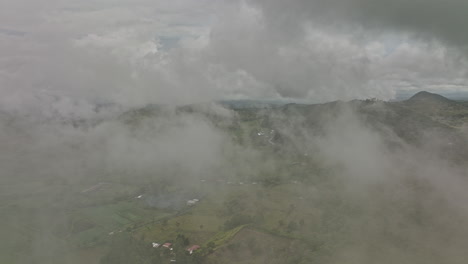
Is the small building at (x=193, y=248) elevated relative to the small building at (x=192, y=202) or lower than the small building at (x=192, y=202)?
elevated

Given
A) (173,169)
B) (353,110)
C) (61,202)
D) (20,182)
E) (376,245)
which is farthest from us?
(353,110)

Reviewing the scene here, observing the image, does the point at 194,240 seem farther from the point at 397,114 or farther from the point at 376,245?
the point at 397,114

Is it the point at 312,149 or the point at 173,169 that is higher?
the point at 312,149

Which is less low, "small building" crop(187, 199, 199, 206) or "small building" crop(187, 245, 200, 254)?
"small building" crop(187, 245, 200, 254)

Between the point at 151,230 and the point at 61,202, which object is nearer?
the point at 151,230

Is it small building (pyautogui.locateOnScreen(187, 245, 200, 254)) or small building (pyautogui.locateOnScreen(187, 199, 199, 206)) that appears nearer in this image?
small building (pyautogui.locateOnScreen(187, 245, 200, 254))

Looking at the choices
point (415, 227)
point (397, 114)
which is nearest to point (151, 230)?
point (415, 227)

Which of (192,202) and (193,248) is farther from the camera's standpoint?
(192,202)

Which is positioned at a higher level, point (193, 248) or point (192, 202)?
point (193, 248)

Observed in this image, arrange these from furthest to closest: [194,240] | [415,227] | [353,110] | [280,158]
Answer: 1. [353,110]
2. [280,158]
3. [194,240]
4. [415,227]

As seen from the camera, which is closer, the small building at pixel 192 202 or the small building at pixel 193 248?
the small building at pixel 193 248

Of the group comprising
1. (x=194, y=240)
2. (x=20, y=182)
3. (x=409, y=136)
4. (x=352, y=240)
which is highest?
(x=409, y=136)
